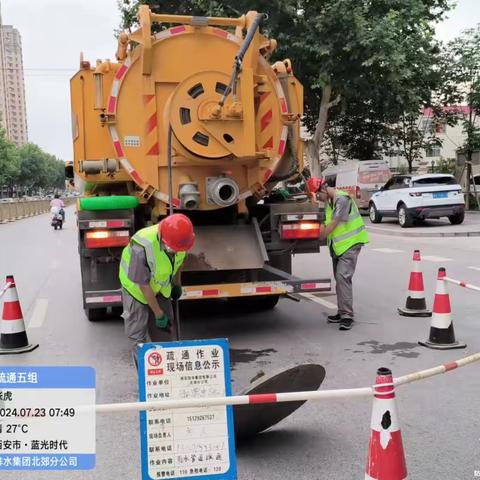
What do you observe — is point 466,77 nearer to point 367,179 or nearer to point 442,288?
point 367,179

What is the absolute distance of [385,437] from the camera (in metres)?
2.63

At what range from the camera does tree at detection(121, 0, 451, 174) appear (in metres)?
18.6

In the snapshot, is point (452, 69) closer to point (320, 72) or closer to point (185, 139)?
point (320, 72)

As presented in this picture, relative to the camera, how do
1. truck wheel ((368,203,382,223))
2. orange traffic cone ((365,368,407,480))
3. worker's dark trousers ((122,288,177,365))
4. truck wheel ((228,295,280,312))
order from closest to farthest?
orange traffic cone ((365,368,407,480))
worker's dark trousers ((122,288,177,365))
truck wheel ((228,295,280,312))
truck wheel ((368,203,382,223))

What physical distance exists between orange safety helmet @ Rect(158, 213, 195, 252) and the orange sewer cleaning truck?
70.8 inches

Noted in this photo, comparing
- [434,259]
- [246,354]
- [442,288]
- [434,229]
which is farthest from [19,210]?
[442,288]

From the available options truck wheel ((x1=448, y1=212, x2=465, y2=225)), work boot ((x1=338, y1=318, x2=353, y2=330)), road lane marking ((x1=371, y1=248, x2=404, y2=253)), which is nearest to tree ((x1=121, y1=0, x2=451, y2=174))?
truck wheel ((x1=448, y1=212, x2=465, y2=225))

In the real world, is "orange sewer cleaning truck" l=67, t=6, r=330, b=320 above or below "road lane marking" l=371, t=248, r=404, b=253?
above

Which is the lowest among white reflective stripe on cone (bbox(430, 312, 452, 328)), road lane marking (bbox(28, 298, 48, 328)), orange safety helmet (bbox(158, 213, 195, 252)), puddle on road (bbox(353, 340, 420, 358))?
puddle on road (bbox(353, 340, 420, 358))

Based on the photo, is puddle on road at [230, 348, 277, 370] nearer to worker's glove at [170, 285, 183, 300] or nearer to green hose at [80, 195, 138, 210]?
worker's glove at [170, 285, 183, 300]

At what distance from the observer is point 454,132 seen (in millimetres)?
52031

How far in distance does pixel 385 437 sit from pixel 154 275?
211 centimetres

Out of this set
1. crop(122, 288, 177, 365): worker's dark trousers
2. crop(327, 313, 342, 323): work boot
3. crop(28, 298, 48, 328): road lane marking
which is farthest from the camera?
crop(28, 298, 48, 328): road lane marking

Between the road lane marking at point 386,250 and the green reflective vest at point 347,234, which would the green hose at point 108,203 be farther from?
the road lane marking at point 386,250
